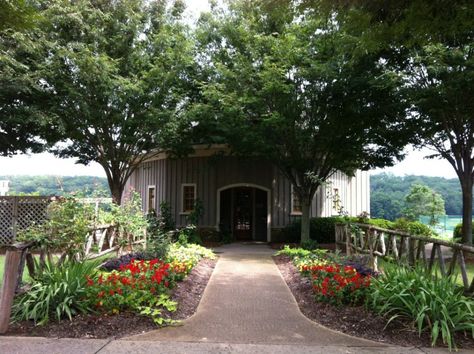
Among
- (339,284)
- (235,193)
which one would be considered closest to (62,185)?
(339,284)

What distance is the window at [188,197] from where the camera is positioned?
17.0 meters

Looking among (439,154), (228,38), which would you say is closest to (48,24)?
(228,38)

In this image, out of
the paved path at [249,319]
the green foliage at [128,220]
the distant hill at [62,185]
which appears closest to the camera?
the paved path at [249,319]

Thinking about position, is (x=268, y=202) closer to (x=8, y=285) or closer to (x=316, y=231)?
(x=316, y=231)

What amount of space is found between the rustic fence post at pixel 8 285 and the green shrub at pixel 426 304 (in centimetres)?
435

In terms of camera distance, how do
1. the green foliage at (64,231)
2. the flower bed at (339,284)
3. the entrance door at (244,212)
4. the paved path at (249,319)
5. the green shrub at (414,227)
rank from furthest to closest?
the entrance door at (244,212)
the green shrub at (414,227)
the green foliage at (64,231)
the flower bed at (339,284)
the paved path at (249,319)

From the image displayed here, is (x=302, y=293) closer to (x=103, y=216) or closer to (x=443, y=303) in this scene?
A: (x=443, y=303)

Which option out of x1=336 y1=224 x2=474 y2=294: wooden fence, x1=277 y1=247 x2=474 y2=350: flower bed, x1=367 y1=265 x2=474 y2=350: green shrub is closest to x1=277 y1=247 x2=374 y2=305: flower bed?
x1=277 y1=247 x2=474 y2=350: flower bed

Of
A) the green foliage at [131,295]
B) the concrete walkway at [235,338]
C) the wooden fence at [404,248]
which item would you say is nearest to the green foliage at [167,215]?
the wooden fence at [404,248]

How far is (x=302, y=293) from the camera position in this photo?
662 centimetres

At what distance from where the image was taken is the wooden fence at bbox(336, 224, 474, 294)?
5301 millimetres

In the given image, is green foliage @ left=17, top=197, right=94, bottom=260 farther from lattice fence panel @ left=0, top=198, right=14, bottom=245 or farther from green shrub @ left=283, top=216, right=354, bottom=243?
green shrub @ left=283, top=216, right=354, bottom=243

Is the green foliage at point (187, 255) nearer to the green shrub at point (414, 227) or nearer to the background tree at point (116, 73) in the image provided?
the background tree at point (116, 73)

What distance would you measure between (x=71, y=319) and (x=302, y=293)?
3640mm
